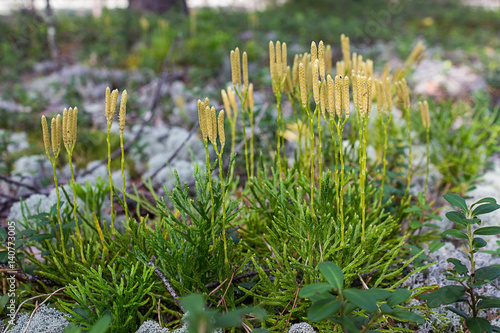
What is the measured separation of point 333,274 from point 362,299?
10 centimetres

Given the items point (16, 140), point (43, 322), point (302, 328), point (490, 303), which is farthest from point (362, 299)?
point (16, 140)

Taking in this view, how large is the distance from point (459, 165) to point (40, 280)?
98.0 inches

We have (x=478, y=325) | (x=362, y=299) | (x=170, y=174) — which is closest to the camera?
(x=362, y=299)

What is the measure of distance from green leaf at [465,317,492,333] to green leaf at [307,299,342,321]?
0.46 meters

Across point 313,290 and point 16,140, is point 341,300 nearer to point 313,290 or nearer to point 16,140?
point 313,290

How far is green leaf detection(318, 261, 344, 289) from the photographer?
37.6 inches

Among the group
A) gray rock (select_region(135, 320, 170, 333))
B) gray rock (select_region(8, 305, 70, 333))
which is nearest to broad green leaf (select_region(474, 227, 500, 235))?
gray rock (select_region(135, 320, 170, 333))

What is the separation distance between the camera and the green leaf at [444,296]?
3.71ft

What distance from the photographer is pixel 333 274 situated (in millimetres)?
983

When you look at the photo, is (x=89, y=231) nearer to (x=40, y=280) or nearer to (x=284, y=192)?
(x=40, y=280)

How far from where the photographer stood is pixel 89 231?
1.74 m

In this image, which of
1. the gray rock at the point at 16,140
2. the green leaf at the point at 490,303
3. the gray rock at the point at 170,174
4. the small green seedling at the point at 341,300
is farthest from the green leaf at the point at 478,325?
the gray rock at the point at 16,140

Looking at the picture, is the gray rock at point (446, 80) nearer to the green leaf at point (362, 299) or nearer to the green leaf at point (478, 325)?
the green leaf at point (478, 325)

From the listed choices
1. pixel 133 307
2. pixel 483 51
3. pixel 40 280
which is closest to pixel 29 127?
pixel 40 280
